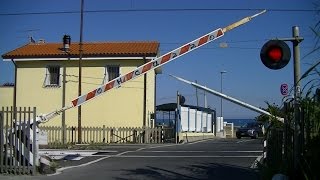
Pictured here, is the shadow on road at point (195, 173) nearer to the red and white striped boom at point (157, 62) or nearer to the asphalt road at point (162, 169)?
the asphalt road at point (162, 169)

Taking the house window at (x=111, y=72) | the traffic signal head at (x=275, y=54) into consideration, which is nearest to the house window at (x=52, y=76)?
the house window at (x=111, y=72)

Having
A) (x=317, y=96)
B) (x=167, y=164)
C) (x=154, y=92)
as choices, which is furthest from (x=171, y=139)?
(x=317, y=96)

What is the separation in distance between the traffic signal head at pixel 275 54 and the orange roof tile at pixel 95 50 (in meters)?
24.9

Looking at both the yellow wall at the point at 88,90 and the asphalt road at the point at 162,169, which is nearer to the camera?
the asphalt road at the point at 162,169

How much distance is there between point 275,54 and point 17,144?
7.80 meters

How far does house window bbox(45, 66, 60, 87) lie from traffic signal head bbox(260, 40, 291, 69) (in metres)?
27.8

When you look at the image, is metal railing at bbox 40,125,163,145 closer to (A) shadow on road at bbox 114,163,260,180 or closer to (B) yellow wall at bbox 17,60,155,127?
(B) yellow wall at bbox 17,60,155,127

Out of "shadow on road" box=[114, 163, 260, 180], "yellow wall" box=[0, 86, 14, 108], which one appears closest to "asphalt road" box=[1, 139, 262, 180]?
"shadow on road" box=[114, 163, 260, 180]

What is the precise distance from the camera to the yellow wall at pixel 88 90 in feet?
109

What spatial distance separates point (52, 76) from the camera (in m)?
34.7

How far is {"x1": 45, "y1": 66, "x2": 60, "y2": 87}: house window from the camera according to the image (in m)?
34.4

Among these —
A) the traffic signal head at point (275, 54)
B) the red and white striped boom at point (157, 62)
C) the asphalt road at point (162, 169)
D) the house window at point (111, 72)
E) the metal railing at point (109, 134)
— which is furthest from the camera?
the house window at point (111, 72)

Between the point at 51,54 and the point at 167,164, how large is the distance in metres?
20.6

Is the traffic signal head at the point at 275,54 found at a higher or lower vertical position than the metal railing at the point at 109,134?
higher
